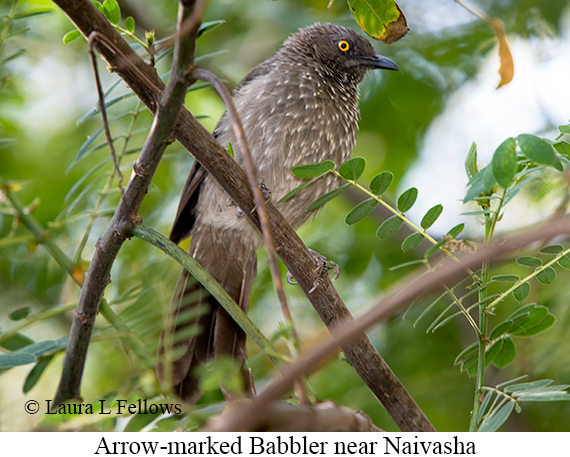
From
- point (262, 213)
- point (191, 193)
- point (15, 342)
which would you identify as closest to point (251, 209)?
point (262, 213)

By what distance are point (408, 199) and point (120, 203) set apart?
0.92 meters

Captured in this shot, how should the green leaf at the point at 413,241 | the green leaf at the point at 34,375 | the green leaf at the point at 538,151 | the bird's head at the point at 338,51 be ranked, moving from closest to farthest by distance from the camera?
the green leaf at the point at 538,151 < the green leaf at the point at 413,241 < the green leaf at the point at 34,375 < the bird's head at the point at 338,51

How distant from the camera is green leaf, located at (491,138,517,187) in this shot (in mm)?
1364

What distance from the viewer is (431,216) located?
188 centimetres

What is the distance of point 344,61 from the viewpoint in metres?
3.54

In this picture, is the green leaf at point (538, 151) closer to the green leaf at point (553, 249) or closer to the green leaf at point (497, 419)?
the green leaf at point (553, 249)

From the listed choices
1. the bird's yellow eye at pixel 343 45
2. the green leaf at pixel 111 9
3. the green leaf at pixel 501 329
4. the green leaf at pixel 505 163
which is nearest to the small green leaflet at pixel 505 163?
the green leaf at pixel 505 163

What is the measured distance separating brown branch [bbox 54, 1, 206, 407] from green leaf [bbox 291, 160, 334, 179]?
0.50m

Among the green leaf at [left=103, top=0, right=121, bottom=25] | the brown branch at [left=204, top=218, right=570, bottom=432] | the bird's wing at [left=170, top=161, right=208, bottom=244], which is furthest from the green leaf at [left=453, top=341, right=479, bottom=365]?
the bird's wing at [left=170, top=161, right=208, bottom=244]

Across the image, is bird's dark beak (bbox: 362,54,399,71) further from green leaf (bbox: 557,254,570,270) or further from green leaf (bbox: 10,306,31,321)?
green leaf (bbox: 10,306,31,321)

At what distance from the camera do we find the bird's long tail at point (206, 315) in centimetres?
265

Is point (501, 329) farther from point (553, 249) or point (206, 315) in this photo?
point (206, 315)

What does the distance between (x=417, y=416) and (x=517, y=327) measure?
1.35 feet

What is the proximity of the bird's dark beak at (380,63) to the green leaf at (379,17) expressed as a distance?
1.66 meters
